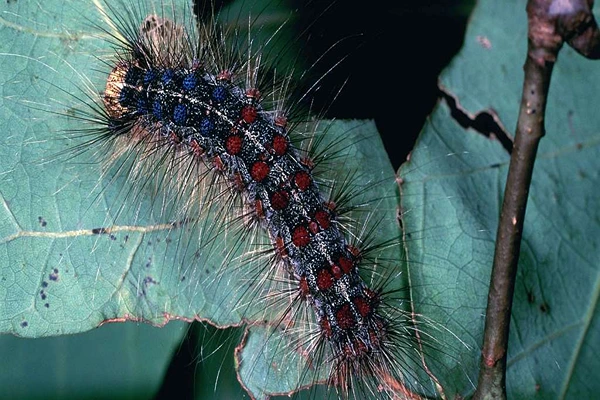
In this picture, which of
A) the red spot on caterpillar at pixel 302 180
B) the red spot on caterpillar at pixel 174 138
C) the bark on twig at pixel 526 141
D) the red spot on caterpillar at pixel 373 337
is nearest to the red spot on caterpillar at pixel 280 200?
the red spot on caterpillar at pixel 302 180

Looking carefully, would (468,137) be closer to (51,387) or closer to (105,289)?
(105,289)

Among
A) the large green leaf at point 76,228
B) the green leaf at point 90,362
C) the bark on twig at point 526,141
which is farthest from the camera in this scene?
the green leaf at point 90,362

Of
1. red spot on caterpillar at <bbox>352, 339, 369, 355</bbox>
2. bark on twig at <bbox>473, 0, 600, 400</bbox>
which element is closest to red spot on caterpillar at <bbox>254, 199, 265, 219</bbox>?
red spot on caterpillar at <bbox>352, 339, 369, 355</bbox>

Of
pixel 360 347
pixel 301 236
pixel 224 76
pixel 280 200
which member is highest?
pixel 224 76

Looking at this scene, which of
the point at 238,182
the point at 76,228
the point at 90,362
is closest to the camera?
the point at 76,228

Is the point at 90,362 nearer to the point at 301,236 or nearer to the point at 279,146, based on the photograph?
the point at 301,236

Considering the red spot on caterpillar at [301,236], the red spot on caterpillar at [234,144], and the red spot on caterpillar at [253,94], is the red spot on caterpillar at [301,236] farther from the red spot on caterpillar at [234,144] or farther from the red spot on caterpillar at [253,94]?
the red spot on caterpillar at [253,94]

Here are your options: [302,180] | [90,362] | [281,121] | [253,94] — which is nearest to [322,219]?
[302,180]

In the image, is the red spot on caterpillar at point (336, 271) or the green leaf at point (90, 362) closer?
the red spot on caterpillar at point (336, 271)
